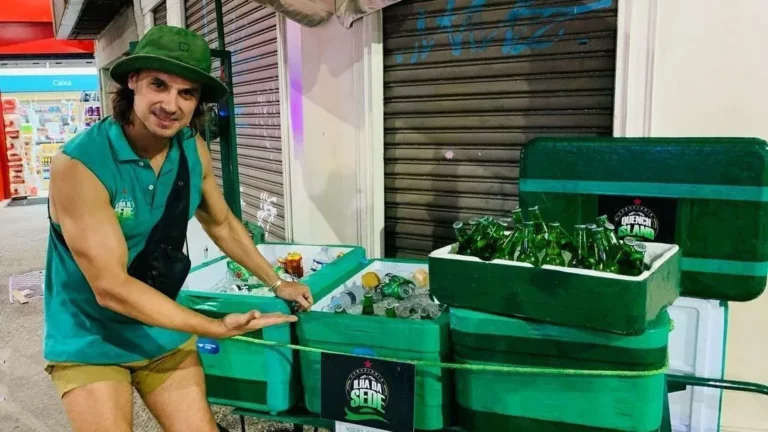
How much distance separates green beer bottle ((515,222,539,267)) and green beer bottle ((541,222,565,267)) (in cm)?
4

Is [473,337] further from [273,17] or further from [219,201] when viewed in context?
[273,17]

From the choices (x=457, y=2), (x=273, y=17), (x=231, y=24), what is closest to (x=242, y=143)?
(x=231, y=24)

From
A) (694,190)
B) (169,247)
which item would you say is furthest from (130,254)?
(694,190)

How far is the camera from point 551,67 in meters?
3.57

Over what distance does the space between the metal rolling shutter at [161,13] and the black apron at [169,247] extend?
276 inches

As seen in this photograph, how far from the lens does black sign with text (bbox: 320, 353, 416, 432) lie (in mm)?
2016

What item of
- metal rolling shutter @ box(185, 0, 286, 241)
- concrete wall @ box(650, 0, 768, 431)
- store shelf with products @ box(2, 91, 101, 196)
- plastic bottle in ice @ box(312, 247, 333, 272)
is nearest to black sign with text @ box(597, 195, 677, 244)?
concrete wall @ box(650, 0, 768, 431)

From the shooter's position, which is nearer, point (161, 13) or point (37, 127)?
point (161, 13)

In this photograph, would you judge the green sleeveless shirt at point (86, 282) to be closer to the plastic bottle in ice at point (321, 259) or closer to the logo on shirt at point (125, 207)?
the logo on shirt at point (125, 207)

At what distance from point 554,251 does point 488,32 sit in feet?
7.43

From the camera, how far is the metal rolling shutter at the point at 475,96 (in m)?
3.46

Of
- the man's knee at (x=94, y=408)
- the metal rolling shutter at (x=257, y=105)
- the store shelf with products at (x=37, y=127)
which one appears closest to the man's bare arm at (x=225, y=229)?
the man's knee at (x=94, y=408)

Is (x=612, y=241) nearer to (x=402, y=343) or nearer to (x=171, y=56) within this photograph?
(x=402, y=343)

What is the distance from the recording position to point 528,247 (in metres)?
1.93
